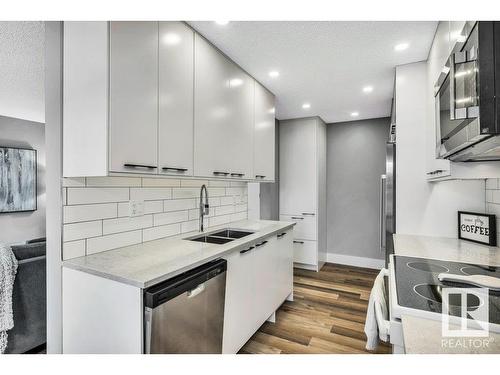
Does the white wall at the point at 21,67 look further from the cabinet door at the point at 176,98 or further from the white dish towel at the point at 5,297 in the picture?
the white dish towel at the point at 5,297

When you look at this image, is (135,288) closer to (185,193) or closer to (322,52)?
(185,193)

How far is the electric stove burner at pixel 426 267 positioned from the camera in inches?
54.3

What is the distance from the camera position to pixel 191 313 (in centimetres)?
133

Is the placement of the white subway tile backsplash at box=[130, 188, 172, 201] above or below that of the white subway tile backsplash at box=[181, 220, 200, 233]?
above

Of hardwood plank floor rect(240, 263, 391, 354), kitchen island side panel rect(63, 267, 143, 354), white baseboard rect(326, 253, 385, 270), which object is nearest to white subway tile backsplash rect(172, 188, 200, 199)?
kitchen island side panel rect(63, 267, 143, 354)

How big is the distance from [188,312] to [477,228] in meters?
2.05

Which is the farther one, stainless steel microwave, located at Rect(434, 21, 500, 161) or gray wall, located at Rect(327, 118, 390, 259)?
gray wall, located at Rect(327, 118, 390, 259)

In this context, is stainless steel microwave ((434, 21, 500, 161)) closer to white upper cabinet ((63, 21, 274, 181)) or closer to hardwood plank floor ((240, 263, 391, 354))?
white upper cabinet ((63, 21, 274, 181))

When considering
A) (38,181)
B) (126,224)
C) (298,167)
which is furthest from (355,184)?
(38,181)

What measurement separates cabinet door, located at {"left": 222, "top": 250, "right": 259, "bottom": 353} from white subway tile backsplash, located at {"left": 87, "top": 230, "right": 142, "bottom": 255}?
25.1 inches

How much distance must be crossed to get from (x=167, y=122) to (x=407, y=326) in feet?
4.97

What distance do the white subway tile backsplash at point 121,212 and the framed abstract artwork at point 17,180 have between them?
11.3 feet

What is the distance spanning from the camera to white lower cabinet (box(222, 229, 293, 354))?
1.76m

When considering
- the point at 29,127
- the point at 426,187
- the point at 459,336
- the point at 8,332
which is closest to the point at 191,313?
the point at 459,336
